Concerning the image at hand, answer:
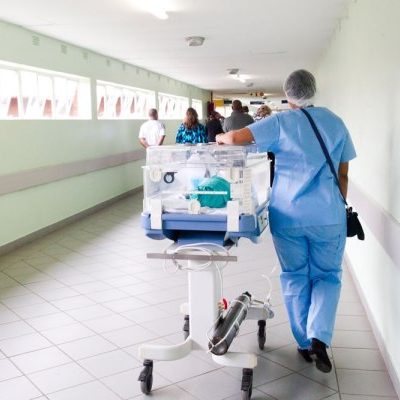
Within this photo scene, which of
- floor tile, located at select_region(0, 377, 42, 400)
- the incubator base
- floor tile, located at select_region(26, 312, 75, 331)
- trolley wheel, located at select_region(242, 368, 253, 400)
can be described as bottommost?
floor tile, located at select_region(0, 377, 42, 400)

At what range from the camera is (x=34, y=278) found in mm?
4691

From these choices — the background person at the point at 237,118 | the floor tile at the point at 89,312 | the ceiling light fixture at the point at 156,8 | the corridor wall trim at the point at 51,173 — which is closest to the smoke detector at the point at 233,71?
the corridor wall trim at the point at 51,173

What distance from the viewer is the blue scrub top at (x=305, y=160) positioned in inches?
108

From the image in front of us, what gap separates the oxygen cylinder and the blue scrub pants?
0.30m

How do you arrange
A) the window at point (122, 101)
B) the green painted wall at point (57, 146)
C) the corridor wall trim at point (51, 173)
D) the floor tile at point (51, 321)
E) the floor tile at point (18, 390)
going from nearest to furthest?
the floor tile at point (18, 390), the floor tile at point (51, 321), the corridor wall trim at point (51, 173), the green painted wall at point (57, 146), the window at point (122, 101)

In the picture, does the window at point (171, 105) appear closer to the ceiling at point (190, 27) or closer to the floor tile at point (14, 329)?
the ceiling at point (190, 27)

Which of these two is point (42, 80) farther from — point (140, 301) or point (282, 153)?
point (282, 153)

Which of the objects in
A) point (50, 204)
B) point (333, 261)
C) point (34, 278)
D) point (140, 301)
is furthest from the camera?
point (50, 204)

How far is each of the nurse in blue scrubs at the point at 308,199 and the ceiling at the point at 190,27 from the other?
2.67 metres

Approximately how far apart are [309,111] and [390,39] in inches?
23.1

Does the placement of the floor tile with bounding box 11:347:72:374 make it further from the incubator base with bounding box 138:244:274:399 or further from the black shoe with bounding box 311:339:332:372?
the black shoe with bounding box 311:339:332:372

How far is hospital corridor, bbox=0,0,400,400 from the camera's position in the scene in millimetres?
2641

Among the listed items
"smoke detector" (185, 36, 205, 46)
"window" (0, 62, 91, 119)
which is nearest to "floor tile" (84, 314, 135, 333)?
"window" (0, 62, 91, 119)

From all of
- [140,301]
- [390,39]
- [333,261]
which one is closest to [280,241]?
[333,261]
